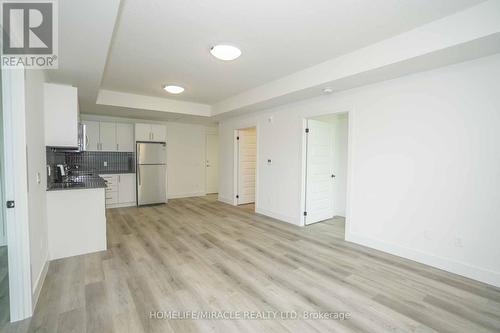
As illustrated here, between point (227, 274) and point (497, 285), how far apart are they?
2.91 meters

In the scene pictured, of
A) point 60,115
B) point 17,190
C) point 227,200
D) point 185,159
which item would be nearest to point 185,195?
point 185,159

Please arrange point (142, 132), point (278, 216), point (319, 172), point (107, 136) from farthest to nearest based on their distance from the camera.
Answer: point (142, 132), point (107, 136), point (278, 216), point (319, 172)

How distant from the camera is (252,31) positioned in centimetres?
257

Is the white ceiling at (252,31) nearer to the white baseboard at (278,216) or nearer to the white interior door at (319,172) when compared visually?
the white interior door at (319,172)

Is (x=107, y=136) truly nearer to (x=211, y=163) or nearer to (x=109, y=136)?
(x=109, y=136)

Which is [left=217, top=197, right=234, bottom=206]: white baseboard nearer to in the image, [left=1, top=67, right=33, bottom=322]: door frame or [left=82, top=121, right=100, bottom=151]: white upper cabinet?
[left=82, top=121, right=100, bottom=151]: white upper cabinet

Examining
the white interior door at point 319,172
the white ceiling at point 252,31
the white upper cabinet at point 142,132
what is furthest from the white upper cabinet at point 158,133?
the white interior door at point 319,172

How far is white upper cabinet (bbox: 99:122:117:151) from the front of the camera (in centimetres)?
606

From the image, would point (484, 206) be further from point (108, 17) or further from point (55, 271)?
point (55, 271)

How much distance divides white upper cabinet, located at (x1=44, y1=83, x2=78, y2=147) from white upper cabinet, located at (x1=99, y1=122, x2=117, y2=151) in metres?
3.06

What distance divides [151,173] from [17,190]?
4.51 meters

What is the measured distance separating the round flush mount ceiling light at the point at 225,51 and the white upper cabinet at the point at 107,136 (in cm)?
459

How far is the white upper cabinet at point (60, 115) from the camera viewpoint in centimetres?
316

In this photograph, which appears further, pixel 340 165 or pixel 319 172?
pixel 340 165
